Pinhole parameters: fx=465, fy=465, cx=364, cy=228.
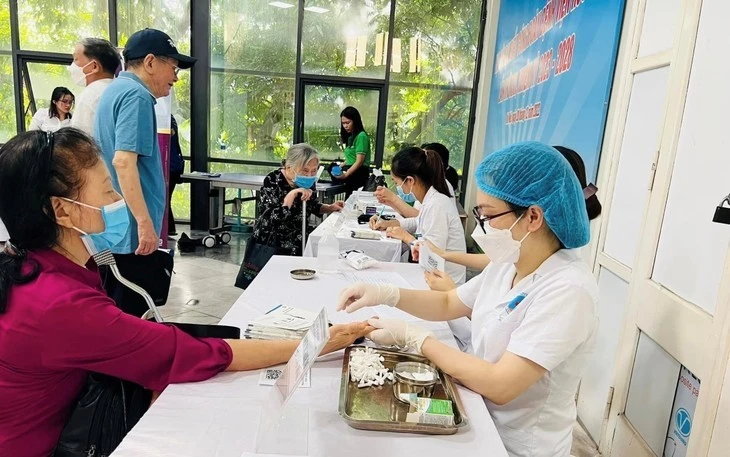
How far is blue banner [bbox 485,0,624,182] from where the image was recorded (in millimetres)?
2369

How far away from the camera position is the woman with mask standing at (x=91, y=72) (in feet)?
6.49

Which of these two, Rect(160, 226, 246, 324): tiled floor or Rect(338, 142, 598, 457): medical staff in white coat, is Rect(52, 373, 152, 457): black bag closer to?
Rect(338, 142, 598, 457): medical staff in white coat

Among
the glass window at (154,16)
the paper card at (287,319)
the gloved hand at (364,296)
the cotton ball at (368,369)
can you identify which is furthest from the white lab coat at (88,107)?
the glass window at (154,16)

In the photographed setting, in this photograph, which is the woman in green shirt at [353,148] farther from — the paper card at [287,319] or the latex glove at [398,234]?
the paper card at [287,319]

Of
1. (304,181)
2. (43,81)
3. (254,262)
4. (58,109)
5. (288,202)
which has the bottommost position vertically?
(254,262)

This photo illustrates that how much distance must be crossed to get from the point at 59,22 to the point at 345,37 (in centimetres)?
345

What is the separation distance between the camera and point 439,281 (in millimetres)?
1671

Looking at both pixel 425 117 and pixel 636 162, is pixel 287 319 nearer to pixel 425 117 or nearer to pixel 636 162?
pixel 636 162

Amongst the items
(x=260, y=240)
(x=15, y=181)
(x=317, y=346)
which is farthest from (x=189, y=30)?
(x=317, y=346)

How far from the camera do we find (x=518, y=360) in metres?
0.98

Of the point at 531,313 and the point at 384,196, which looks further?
the point at 384,196

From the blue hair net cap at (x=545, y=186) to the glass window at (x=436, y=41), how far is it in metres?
5.12

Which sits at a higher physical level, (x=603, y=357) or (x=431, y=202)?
(x=431, y=202)

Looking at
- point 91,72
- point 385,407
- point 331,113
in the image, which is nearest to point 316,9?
point 331,113
